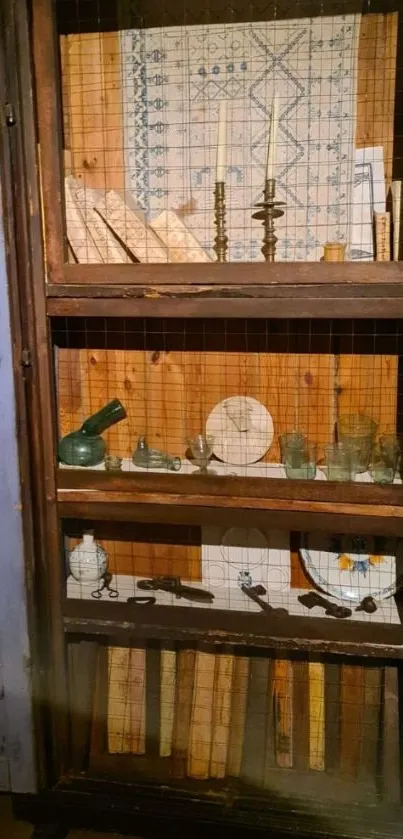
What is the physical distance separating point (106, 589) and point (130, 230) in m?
0.86

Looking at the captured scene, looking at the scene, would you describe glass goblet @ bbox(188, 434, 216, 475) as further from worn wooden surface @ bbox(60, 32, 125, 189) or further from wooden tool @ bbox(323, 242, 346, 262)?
worn wooden surface @ bbox(60, 32, 125, 189)

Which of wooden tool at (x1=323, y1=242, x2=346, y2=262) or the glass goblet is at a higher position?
wooden tool at (x1=323, y1=242, x2=346, y2=262)

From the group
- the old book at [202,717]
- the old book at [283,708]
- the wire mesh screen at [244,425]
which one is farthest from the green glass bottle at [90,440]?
the old book at [283,708]

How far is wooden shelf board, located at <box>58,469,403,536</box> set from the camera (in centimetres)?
153

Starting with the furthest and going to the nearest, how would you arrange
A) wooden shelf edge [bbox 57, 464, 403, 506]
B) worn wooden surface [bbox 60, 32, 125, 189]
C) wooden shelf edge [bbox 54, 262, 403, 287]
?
worn wooden surface [bbox 60, 32, 125, 189], wooden shelf edge [bbox 57, 464, 403, 506], wooden shelf edge [bbox 54, 262, 403, 287]

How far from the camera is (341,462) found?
162 cm

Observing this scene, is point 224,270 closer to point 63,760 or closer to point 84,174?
point 84,174

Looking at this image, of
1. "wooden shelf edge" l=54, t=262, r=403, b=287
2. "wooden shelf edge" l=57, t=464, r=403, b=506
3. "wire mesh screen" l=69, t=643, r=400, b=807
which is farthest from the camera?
"wire mesh screen" l=69, t=643, r=400, b=807

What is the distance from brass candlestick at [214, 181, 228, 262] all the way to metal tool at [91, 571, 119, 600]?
0.83m

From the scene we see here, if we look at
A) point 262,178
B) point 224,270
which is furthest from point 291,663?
point 262,178

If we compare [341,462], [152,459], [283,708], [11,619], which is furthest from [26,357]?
[283,708]

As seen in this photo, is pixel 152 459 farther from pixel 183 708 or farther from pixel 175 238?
pixel 183 708

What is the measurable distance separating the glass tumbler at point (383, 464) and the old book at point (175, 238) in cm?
59

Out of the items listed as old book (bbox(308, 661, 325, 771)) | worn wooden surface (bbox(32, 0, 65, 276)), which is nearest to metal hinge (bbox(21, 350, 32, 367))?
worn wooden surface (bbox(32, 0, 65, 276))
